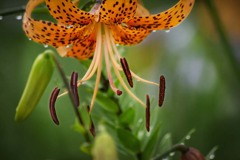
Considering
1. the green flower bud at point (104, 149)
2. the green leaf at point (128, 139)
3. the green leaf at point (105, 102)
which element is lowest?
the green leaf at point (128, 139)

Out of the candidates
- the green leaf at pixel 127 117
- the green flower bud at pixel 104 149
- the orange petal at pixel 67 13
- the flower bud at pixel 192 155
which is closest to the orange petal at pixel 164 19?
the orange petal at pixel 67 13

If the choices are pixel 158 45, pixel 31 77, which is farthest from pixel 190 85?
pixel 31 77

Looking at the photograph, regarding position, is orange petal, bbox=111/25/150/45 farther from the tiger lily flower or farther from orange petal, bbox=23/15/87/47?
orange petal, bbox=23/15/87/47

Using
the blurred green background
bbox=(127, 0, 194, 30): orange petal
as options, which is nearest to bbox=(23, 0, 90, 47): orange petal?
bbox=(127, 0, 194, 30): orange petal

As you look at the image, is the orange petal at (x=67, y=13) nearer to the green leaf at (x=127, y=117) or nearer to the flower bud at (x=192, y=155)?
the green leaf at (x=127, y=117)

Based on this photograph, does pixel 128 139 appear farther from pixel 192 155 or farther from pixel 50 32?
pixel 50 32
